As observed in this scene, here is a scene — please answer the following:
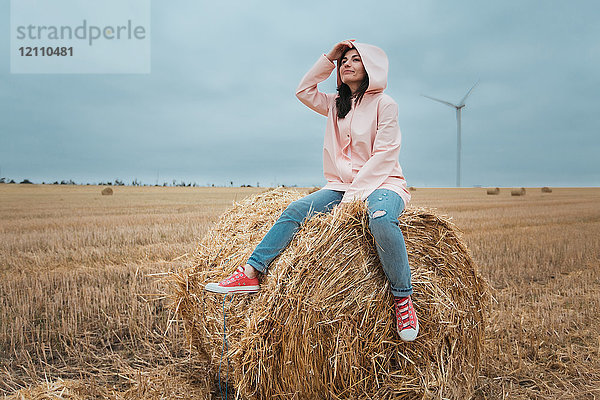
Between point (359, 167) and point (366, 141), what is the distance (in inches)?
7.6

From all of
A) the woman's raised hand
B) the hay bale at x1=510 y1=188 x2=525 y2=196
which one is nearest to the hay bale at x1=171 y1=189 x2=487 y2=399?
the woman's raised hand

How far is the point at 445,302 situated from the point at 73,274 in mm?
5180

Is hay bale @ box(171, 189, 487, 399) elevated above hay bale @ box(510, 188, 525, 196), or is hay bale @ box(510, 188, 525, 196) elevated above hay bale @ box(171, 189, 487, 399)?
hay bale @ box(510, 188, 525, 196)

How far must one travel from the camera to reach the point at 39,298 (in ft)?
17.4

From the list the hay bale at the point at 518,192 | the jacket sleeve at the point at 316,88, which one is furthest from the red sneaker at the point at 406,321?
the hay bale at the point at 518,192

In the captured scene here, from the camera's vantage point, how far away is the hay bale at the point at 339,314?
2.84 meters

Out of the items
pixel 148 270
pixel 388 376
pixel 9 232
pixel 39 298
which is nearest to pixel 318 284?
pixel 388 376

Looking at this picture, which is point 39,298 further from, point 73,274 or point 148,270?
point 148,270

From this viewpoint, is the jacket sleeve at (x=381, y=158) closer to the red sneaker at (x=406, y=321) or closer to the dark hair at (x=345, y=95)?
the dark hair at (x=345, y=95)

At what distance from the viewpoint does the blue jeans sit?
9.57 ft

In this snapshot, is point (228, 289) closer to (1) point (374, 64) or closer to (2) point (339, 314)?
(2) point (339, 314)

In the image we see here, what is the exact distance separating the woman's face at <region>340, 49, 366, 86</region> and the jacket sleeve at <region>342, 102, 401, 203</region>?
327 mm

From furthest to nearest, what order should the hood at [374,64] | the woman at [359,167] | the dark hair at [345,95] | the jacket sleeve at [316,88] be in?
the jacket sleeve at [316,88], the dark hair at [345,95], the hood at [374,64], the woman at [359,167]

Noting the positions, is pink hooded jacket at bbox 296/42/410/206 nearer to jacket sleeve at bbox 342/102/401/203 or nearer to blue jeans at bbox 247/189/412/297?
jacket sleeve at bbox 342/102/401/203
